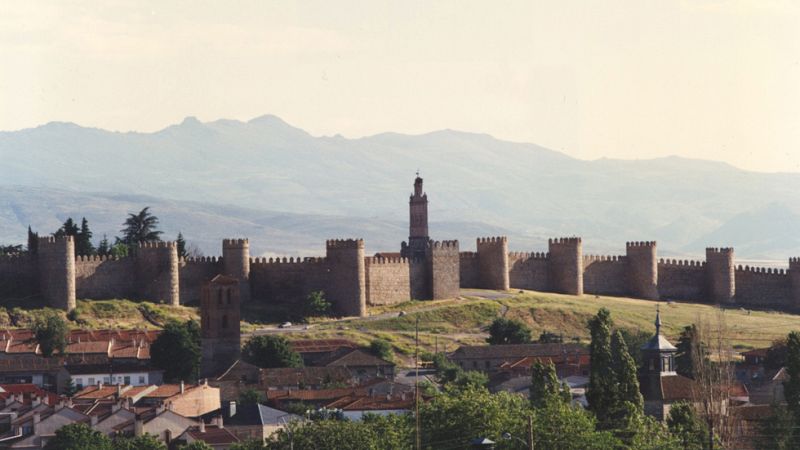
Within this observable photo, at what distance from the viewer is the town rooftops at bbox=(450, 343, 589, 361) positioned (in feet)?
326

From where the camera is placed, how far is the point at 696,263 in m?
135

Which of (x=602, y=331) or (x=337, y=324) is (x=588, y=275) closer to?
(x=337, y=324)

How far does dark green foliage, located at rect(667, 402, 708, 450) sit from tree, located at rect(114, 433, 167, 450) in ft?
56.3

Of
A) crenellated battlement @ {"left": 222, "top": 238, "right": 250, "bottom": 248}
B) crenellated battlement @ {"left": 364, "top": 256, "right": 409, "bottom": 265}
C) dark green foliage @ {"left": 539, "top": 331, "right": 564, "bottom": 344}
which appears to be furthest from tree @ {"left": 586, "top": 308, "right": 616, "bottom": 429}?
crenellated battlement @ {"left": 364, "top": 256, "right": 409, "bottom": 265}

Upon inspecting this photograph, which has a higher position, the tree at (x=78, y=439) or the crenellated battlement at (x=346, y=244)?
the crenellated battlement at (x=346, y=244)

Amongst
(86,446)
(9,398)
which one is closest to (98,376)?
(9,398)

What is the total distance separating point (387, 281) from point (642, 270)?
20.9 meters

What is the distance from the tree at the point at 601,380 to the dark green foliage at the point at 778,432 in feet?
15.8

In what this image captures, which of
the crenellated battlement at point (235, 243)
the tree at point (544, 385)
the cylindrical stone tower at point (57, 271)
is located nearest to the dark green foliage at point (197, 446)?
the tree at point (544, 385)

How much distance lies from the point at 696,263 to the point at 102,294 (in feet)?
142

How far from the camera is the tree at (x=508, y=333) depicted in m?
107

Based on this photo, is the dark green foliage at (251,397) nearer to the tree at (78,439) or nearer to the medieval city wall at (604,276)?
the tree at (78,439)

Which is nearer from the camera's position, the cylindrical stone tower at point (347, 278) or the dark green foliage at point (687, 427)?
the dark green foliage at point (687, 427)

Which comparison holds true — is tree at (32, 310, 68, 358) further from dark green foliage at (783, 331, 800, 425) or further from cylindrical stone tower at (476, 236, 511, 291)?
dark green foliage at (783, 331, 800, 425)
